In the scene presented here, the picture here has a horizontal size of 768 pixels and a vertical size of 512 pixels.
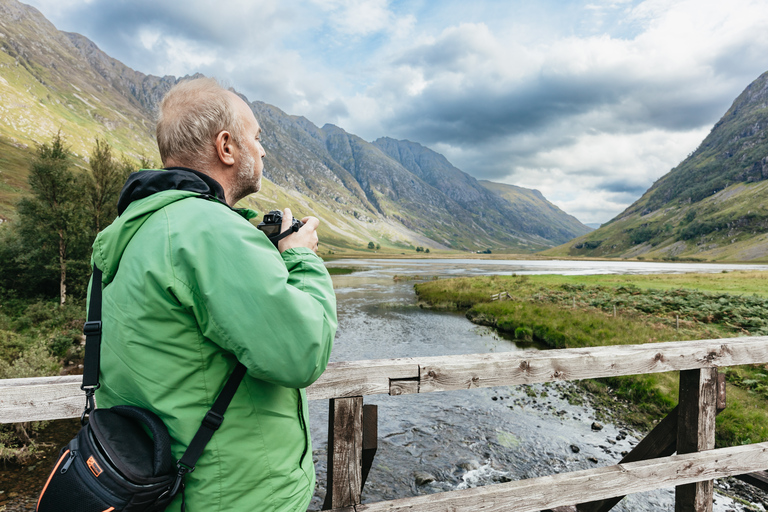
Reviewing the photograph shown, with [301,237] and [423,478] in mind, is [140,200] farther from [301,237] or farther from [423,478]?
[423,478]

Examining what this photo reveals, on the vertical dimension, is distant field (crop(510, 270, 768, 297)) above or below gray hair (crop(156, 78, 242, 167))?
below

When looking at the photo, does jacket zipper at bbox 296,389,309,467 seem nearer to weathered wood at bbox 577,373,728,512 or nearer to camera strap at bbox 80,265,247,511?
camera strap at bbox 80,265,247,511

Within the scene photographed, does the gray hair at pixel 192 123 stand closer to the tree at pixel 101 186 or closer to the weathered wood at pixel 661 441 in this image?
the weathered wood at pixel 661 441

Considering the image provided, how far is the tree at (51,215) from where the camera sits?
2203 centimetres

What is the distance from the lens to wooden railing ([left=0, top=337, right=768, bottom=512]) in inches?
97.3

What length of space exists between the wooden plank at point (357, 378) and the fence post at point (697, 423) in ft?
8.51

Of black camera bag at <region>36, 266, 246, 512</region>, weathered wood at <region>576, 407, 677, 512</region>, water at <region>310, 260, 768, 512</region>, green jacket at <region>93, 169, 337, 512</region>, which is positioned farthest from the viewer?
water at <region>310, 260, 768, 512</region>

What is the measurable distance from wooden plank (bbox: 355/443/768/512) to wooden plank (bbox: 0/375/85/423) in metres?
1.92

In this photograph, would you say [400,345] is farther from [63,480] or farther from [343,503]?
[63,480]

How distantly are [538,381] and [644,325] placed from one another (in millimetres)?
19619

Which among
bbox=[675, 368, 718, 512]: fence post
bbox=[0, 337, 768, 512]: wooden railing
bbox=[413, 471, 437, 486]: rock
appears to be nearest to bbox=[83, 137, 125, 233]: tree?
bbox=[413, 471, 437, 486]: rock

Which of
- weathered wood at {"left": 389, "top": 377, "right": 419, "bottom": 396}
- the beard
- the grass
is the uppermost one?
the beard

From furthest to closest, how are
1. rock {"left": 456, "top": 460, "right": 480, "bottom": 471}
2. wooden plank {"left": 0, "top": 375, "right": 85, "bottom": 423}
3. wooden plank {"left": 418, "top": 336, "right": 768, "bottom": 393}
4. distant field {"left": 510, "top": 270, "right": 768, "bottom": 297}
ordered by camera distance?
distant field {"left": 510, "top": 270, "right": 768, "bottom": 297}, rock {"left": 456, "top": 460, "right": 480, "bottom": 471}, wooden plank {"left": 418, "top": 336, "right": 768, "bottom": 393}, wooden plank {"left": 0, "top": 375, "right": 85, "bottom": 423}

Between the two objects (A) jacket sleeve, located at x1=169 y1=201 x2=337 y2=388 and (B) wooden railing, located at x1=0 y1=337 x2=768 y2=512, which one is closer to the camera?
Answer: (A) jacket sleeve, located at x1=169 y1=201 x2=337 y2=388
